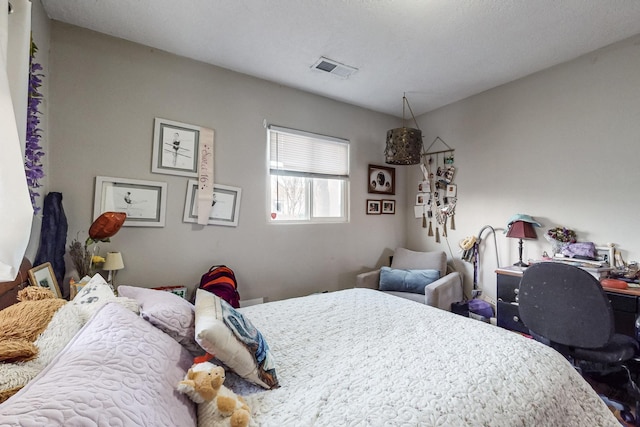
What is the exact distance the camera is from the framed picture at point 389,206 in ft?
12.5

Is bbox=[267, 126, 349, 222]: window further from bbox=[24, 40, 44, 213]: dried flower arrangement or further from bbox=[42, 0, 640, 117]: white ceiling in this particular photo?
bbox=[24, 40, 44, 213]: dried flower arrangement

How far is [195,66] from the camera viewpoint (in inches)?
99.0

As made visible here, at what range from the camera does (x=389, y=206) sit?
12.7 ft

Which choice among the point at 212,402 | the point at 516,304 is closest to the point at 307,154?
the point at 516,304

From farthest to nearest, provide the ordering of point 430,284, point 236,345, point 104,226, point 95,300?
point 430,284 → point 104,226 → point 95,300 → point 236,345

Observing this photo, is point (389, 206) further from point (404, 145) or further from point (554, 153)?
point (554, 153)

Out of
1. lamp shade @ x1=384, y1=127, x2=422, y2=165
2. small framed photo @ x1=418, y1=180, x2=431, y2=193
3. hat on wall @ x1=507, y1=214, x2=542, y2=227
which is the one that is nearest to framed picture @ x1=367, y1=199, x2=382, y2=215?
small framed photo @ x1=418, y1=180, x2=431, y2=193

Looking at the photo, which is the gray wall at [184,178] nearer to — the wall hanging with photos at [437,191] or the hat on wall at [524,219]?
the wall hanging with photos at [437,191]

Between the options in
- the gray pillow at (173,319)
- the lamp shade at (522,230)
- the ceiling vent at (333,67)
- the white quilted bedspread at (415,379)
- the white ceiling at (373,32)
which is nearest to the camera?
the white quilted bedspread at (415,379)

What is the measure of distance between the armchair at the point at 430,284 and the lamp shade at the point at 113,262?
7.27 feet

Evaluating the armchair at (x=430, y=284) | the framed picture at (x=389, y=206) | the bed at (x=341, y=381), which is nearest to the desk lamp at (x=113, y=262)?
the bed at (x=341, y=381)

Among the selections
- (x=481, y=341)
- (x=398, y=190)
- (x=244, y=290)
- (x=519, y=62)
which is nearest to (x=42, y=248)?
(x=244, y=290)

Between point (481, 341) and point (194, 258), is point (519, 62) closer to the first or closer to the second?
point (481, 341)

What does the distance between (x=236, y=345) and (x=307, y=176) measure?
2.36m
